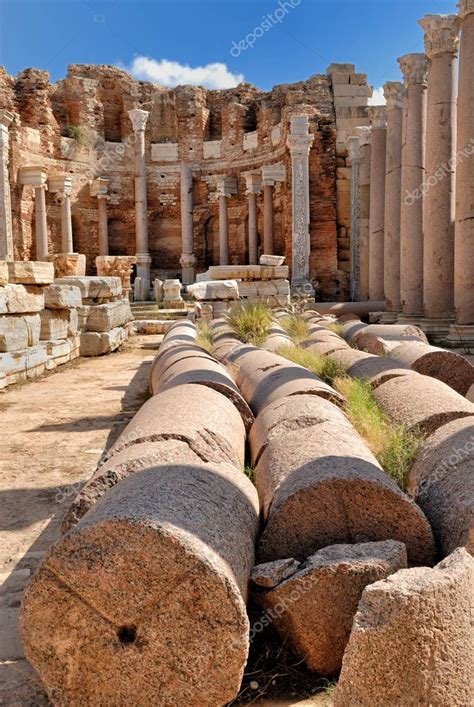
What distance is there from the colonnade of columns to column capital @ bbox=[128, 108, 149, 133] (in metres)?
12.2

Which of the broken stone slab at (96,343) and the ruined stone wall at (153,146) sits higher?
the ruined stone wall at (153,146)

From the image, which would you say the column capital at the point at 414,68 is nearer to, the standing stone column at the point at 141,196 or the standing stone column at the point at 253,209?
the standing stone column at the point at 253,209

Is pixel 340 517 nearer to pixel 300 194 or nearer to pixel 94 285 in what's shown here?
pixel 94 285

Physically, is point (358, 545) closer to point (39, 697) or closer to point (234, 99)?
point (39, 697)

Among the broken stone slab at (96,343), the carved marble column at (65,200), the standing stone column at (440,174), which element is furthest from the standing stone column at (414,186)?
the carved marble column at (65,200)

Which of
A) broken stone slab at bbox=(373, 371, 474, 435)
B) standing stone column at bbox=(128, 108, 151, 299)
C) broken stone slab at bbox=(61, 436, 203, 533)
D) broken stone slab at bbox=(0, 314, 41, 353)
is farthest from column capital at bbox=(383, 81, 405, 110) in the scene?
broken stone slab at bbox=(61, 436, 203, 533)

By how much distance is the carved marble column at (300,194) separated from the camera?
19719mm

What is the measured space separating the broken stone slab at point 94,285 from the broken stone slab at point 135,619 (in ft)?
35.0

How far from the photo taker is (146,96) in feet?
82.4

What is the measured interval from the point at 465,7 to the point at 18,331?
Result: 323 inches

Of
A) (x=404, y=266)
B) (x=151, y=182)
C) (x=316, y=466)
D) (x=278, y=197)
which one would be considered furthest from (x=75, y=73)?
(x=316, y=466)

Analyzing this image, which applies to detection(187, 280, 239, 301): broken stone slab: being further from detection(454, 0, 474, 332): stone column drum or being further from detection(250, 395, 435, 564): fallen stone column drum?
detection(250, 395, 435, 564): fallen stone column drum

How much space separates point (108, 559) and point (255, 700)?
2.26 ft

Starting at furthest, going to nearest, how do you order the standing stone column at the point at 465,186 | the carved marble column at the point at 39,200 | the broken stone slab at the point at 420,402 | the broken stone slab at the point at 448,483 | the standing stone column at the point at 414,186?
the carved marble column at the point at 39,200 → the standing stone column at the point at 414,186 → the standing stone column at the point at 465,186 → the broken stone slab at the point at 420,402 → the broken stone slab at the point at 448,483
